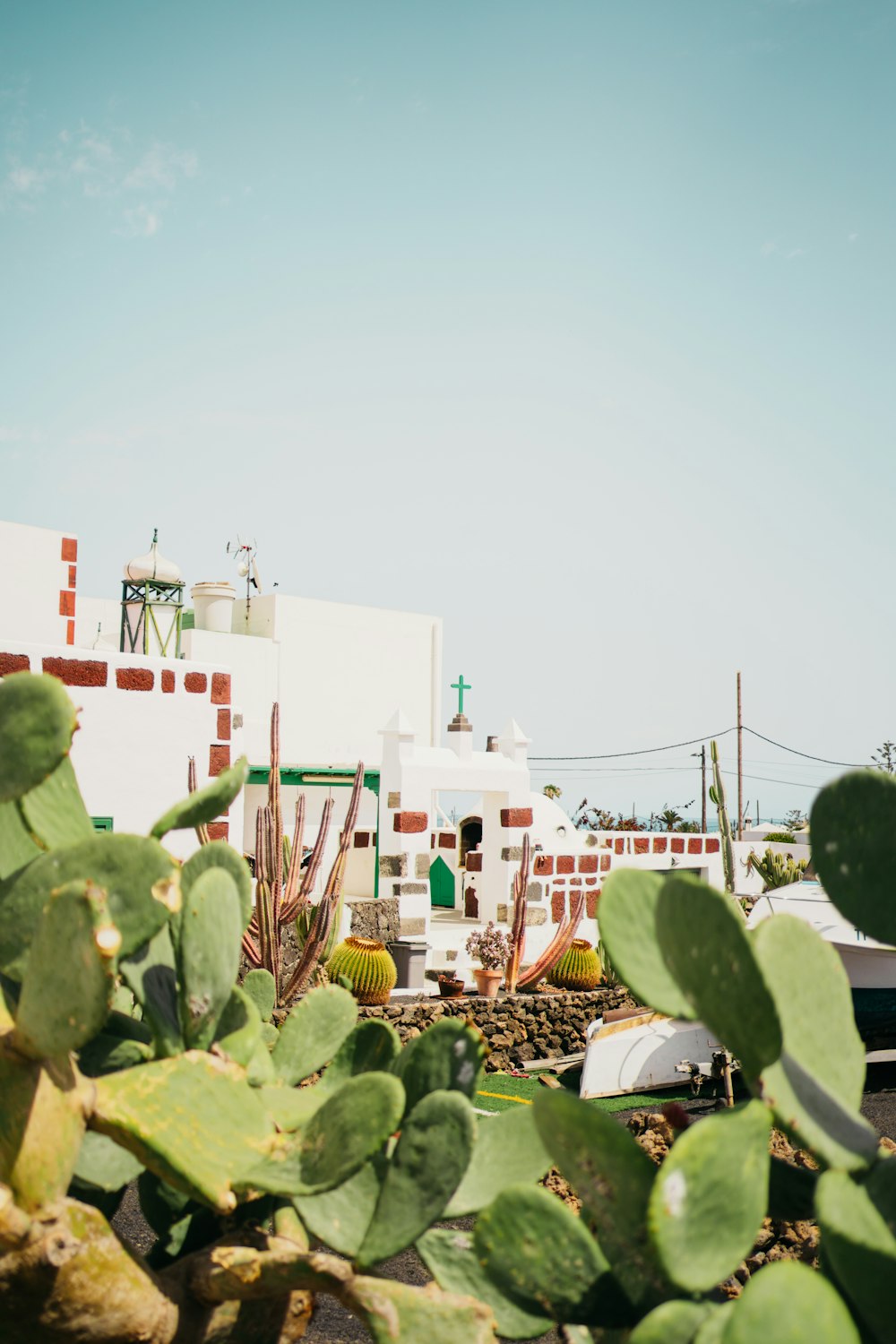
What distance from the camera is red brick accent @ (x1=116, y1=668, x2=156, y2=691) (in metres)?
6.73

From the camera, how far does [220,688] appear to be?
23.7ft

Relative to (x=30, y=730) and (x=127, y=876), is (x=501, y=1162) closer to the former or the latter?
(x=127, y=876)

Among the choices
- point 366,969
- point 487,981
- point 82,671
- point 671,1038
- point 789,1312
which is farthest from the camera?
point 487,981

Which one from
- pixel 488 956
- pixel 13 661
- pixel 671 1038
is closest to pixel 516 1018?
pixel 488 956

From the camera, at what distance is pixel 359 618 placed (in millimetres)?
22672

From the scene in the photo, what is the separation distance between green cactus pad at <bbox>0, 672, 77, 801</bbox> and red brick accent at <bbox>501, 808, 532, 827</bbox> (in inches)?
434

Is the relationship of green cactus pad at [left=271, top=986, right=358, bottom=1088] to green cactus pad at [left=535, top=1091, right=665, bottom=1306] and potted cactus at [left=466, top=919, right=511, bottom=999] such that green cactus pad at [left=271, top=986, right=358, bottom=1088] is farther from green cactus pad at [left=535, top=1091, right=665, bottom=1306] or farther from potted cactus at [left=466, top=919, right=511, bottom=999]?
potted cactus at [left=466, top=919, right=511, bottom=999]

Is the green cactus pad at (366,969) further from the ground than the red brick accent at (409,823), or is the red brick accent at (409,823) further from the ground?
the red brick accent at (409,823)

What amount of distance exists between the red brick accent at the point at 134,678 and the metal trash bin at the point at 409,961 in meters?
4.41

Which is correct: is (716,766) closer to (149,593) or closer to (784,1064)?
(784,1064)

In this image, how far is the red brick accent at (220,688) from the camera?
7188 millimetres

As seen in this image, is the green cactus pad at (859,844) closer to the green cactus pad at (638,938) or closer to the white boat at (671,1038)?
the green cactus pad at (638,938)

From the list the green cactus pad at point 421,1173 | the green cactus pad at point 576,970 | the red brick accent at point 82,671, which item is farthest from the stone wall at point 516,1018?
the green cactus pad at point 421,1173

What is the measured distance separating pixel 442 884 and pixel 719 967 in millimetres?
15574
